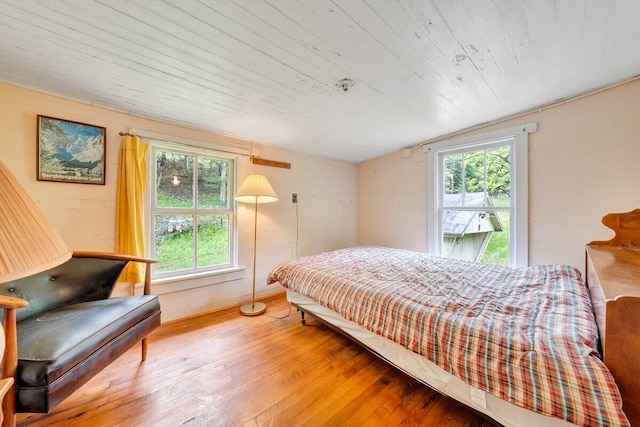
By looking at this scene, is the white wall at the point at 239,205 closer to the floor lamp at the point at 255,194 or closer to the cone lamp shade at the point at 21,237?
the floor lamp at the point at 255,194

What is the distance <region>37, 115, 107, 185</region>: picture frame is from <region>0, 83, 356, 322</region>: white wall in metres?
0.04

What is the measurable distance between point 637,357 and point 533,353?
0.26 m

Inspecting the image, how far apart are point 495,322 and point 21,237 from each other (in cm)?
168

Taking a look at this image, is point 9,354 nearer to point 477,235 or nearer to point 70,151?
point 70,151

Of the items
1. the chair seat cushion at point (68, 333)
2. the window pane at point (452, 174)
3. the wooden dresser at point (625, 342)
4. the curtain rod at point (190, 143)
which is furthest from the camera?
the window pane at point (452, 174)

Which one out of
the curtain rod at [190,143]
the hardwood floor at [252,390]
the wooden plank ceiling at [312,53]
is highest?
the wooden plank ceiling at [312,53]

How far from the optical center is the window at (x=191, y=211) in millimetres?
2359

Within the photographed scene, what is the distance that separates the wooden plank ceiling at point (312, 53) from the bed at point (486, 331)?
1.52 metres

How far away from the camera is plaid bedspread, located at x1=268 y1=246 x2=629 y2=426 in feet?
2.70

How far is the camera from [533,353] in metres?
0.92

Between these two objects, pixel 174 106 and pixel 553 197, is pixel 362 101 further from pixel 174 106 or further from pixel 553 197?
pixel 553 197

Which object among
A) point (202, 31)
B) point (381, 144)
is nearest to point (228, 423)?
point (202, 31)

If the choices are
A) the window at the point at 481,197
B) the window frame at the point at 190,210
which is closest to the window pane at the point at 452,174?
the window at the point at 481,197

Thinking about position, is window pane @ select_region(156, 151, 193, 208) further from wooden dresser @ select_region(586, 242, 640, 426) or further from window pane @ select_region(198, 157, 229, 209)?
wooden dresser @ select_region(586, 242, 640, 426)
